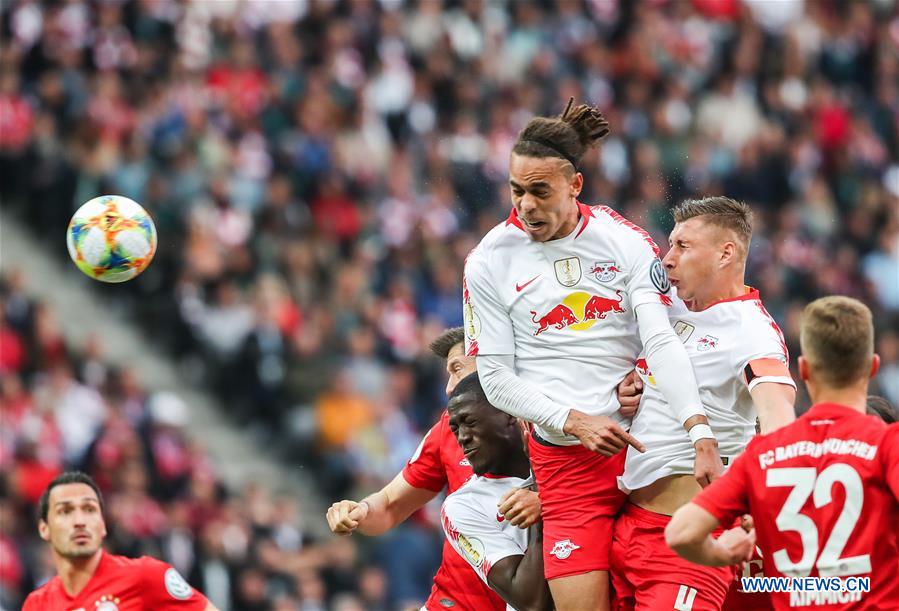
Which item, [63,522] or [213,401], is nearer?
[63,522]

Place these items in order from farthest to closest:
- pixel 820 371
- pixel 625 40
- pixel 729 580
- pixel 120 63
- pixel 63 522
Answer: pixel 625 40 → pixel 120 63 → pixel 63 522 → pixel 729 580 → pixel 820 371

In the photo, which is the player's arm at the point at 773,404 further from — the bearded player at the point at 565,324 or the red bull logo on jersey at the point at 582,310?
the red bull logo on jersey at the point at 582,310

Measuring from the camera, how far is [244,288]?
15.0 meters

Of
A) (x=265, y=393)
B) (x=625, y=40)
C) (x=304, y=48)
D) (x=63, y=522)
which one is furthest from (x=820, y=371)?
(x=625, y=40)

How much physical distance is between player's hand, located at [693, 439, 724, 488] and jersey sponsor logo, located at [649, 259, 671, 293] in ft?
2.31

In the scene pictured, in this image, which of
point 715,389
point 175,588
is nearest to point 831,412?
point 715,389

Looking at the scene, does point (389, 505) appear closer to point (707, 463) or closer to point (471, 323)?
point (471, 323)

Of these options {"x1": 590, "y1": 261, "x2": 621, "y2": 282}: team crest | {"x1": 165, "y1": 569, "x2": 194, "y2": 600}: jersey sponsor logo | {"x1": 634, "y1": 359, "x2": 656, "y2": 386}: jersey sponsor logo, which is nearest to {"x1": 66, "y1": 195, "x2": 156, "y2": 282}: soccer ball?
{"x1": 165, "y1": 569, "x2": 194, "y2": 600}: jersey sponsor logo

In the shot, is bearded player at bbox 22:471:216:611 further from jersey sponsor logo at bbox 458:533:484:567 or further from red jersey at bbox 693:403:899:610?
red jersey at bbox 693:403:899:610

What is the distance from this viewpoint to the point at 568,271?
6188mm

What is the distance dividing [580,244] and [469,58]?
12.9 m

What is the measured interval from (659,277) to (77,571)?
3593 millimetres

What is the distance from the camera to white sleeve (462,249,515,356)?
623 centimetres

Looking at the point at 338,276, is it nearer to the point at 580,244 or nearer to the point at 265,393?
the point at 265,393
